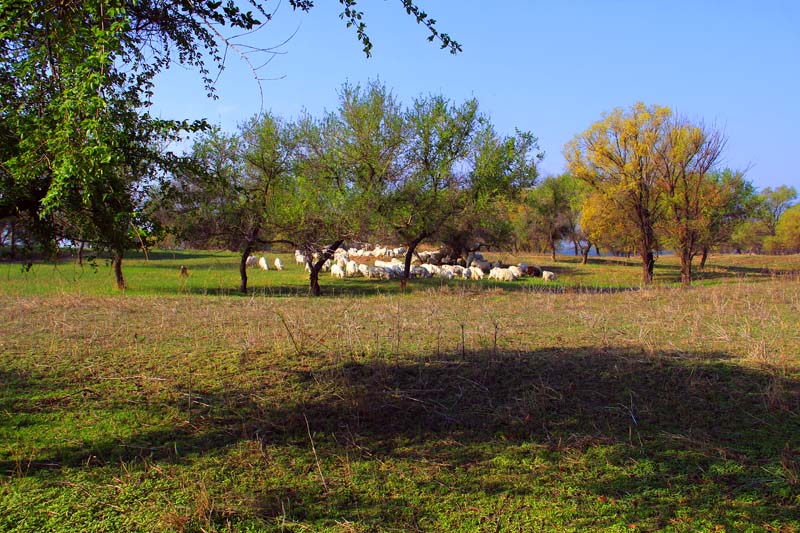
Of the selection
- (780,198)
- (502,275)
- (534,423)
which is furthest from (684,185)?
(780,198)

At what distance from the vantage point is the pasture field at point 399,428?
14.7ft

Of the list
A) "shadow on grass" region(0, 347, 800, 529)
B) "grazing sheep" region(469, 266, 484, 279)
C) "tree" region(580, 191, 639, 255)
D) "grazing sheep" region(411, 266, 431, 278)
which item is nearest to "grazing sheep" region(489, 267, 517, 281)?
"grazing sheep" region(469, 266, 484, 279)

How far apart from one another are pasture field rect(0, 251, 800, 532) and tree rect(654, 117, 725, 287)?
20.5m

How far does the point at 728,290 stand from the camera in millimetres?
16625

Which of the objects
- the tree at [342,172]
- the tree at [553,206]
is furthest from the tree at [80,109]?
the tree at [553,206]

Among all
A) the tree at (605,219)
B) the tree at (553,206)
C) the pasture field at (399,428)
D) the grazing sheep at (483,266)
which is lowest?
the pasture field at (399,428)

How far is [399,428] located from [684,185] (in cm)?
2852

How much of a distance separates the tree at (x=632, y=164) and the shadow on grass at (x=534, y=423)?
80.7 ft

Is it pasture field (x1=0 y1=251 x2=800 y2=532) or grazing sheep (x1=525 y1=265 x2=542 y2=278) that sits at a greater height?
grazing sheep (x1=525 y1=265 x2=542 y2=278)

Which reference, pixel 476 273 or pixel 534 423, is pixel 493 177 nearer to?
pixel 476 273

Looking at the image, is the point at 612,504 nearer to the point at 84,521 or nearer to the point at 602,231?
the point at 84,521

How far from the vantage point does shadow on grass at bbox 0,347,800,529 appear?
487 cm

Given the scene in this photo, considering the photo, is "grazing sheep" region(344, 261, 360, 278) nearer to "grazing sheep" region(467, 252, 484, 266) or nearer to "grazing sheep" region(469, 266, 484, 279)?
"grazing sheep" region(469, 266, 484, 279)

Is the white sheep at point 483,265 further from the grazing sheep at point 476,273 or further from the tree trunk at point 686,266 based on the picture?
the tree trunk at point 686,266
